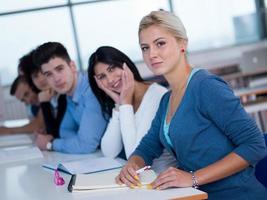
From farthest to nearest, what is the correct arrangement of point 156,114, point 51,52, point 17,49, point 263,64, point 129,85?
1. point 17,49
2. point 263,64
3. point 51,52
4. point 129,85
5. point 156,114

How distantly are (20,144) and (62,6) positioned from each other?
13.2 feet

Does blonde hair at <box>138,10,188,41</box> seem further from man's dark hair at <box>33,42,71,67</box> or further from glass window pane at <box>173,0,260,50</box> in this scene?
glass window pane at <box>173,0,260,50</box>

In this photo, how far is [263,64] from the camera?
567cm

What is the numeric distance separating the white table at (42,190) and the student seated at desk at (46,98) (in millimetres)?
729

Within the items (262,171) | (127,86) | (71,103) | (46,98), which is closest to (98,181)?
(262,171)

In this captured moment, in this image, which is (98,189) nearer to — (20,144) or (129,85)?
(129,85)

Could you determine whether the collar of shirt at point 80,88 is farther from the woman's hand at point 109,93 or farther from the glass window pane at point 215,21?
the glass window pane at point 215,21

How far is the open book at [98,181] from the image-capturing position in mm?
1456

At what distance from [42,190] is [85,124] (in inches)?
30.7

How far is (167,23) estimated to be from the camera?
166 cm

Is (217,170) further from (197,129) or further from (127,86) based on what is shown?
(127,86)

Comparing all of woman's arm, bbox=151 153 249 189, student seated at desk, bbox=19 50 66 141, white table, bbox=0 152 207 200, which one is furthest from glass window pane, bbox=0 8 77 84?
woman's arm, bbox=151 153 249 189

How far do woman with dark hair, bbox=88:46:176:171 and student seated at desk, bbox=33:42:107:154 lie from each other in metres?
0.09

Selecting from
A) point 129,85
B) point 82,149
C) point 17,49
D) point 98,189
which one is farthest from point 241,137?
point 17,49
